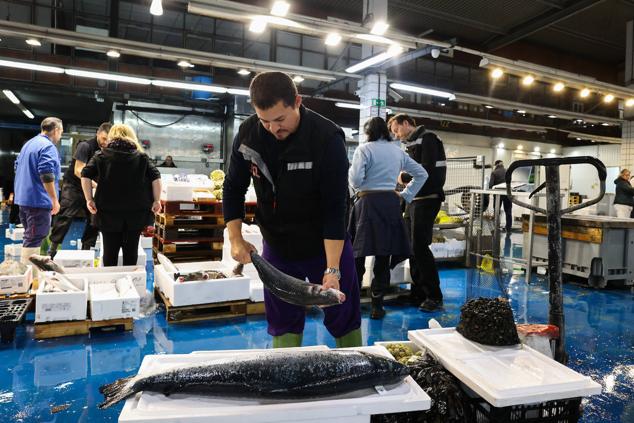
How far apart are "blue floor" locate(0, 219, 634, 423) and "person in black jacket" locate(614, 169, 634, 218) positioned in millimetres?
6530

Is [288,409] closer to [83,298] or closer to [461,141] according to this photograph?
[83,298]

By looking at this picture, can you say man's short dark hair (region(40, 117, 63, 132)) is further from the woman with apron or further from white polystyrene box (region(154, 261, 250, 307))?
the woman with apron

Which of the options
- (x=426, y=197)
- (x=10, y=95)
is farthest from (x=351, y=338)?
(x=10, y=95)

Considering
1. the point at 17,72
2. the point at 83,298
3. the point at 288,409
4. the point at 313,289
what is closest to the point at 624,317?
the point at 313,289

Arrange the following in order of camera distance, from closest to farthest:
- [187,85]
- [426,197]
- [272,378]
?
1. [272,378]
2. [426,197]
3. [187,85]

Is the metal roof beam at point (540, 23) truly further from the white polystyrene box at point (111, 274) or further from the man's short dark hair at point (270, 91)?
the white polystyrene box at point (111, 274)

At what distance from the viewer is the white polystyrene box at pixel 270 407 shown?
1.31m

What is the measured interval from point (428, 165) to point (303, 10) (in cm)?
733

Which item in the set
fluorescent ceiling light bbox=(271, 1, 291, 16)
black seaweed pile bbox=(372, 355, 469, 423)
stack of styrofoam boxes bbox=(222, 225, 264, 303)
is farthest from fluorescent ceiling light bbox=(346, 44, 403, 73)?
black seaweed pile bbox=(372, 355, 469, 423)

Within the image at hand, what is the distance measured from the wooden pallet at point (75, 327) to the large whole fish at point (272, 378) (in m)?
2.63

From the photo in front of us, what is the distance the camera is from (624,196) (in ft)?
35.8

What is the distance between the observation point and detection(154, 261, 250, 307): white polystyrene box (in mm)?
4203

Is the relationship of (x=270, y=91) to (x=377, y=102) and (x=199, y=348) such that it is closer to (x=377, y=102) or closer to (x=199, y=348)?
(x=199, y=348)

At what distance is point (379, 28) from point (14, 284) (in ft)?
22.2
